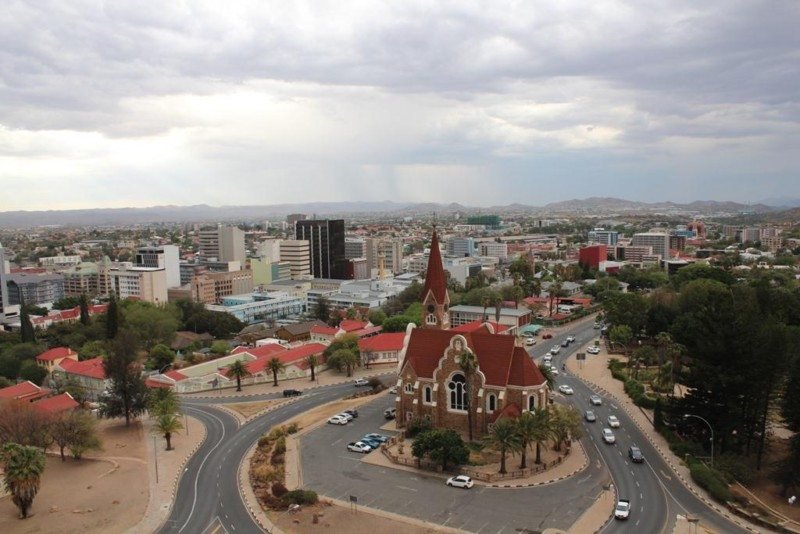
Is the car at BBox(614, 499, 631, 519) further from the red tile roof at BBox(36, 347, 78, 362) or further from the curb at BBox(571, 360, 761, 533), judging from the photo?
the red tile roof at BBox(36, 347, 78, 362)

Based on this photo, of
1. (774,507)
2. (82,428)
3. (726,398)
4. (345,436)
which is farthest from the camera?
(345,436)

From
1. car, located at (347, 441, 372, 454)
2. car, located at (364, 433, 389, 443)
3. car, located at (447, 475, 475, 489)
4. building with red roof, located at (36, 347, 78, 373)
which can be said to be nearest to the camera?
car, located at (447, 475, 475, 489)

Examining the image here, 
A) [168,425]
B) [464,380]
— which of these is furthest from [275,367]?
[464,380]

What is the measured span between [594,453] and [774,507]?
1444 centimetres

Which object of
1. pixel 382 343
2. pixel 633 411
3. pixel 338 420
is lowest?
pixel 633 411

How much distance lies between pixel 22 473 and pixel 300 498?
20245 millimetres

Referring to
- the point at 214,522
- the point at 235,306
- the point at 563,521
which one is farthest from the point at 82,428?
the point at 235,306

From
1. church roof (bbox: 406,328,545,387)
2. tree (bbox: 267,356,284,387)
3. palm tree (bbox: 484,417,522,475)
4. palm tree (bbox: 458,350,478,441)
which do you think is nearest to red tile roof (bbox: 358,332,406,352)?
tree (bbox: 267,356,284,387)

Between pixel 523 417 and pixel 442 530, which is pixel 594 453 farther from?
pixel 442 530

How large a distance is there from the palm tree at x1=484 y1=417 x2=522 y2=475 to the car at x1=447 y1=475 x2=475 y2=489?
10.4 feet

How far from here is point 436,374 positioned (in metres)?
61.1

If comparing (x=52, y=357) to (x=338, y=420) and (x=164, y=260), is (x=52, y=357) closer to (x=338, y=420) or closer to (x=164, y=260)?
(x=338, y=420)

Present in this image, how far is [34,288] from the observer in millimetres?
173875

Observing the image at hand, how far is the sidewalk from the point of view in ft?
154
